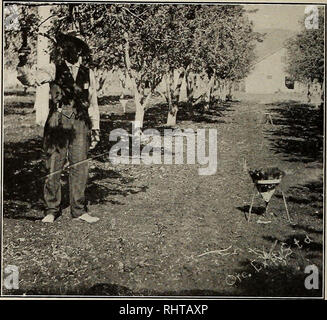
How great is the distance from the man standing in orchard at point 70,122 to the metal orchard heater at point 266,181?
2025 mm

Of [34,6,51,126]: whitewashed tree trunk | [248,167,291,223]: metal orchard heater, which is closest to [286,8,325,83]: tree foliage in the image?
[248,167,291,223]: metal orchard heater

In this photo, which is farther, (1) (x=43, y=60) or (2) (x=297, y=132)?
(2) (x=297, y=132)

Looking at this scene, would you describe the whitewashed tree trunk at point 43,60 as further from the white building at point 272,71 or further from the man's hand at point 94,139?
the white building at point 272,71

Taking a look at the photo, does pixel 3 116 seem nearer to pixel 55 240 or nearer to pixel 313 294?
pixel 55 240

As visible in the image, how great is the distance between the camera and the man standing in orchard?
5.86 m

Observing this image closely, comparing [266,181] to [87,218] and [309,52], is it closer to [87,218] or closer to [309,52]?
[309,52]

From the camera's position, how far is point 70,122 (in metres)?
5.90

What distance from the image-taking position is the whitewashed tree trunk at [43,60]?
19.1 ft

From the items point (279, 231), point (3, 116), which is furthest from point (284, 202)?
point (3, 116)

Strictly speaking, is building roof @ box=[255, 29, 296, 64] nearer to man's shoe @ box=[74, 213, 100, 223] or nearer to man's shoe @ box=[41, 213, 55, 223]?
man's shoe @ box=[74, 213, 100, 223]

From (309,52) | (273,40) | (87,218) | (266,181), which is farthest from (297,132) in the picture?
(87,218)

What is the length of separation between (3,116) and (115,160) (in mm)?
1491

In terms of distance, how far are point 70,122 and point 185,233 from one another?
199 cm

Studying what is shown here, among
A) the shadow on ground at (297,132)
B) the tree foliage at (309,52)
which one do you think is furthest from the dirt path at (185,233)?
the tree foliage at (309,52)
